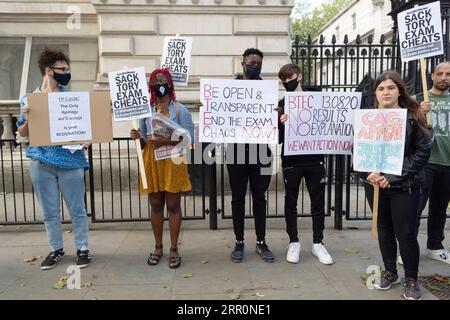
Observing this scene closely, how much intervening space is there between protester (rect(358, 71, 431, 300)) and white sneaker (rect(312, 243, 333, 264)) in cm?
94

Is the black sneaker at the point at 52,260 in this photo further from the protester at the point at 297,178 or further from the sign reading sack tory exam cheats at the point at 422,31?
the sign reading sack tory exam cheats at the point at 422,31

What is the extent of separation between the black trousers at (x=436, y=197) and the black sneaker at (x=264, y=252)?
1.78 meters

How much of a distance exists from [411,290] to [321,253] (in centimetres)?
116

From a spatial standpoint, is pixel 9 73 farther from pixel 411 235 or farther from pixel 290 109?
pixel 411 235

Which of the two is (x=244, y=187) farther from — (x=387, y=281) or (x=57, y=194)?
(x=57, y=194)

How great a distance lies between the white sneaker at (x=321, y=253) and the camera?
4.59 m

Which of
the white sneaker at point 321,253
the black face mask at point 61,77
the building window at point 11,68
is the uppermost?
Result: the building window at point 11,68

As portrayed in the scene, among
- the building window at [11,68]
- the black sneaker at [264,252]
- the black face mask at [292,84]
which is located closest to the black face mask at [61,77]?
the black face mask at [292,84]

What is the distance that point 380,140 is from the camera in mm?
3773

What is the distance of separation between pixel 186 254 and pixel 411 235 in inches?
102

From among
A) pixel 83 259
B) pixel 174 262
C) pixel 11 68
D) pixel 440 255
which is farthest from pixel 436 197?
pixel 11 68

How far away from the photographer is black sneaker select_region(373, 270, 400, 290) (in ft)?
12.8

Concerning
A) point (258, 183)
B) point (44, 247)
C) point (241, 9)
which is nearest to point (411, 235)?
point (258, 183)

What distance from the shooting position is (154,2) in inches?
356
